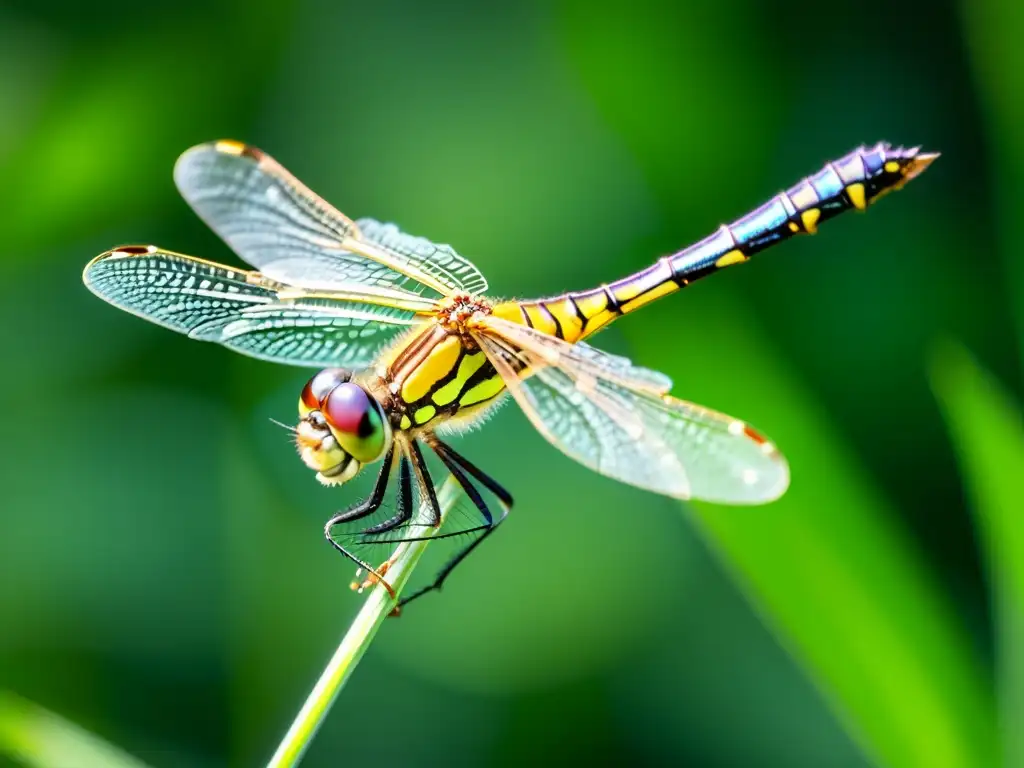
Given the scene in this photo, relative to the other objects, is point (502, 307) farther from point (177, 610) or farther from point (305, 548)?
point (177, 610)

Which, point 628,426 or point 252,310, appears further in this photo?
point 252,310

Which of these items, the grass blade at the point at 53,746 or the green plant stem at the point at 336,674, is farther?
the grass blade at the point at 53,746

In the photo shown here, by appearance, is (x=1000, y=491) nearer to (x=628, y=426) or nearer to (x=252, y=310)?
(x=628, y=426)

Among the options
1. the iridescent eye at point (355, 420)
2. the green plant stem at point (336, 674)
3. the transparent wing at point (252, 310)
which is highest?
the transparent wing at point (252, 310)

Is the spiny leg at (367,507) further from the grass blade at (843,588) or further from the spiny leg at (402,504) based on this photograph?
the grass blade at (843,588)

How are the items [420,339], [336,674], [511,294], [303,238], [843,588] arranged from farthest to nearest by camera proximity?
[511,294], [303,238], [420,339], [843,588], [336,674]


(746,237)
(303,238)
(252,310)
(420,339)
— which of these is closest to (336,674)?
(420,339)

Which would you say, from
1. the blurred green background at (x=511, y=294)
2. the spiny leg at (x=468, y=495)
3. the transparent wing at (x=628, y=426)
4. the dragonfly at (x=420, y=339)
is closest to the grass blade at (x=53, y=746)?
the dragonfly at (x=420, y=339)

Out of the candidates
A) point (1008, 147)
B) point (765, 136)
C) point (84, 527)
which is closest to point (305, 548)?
point (84, 527)
